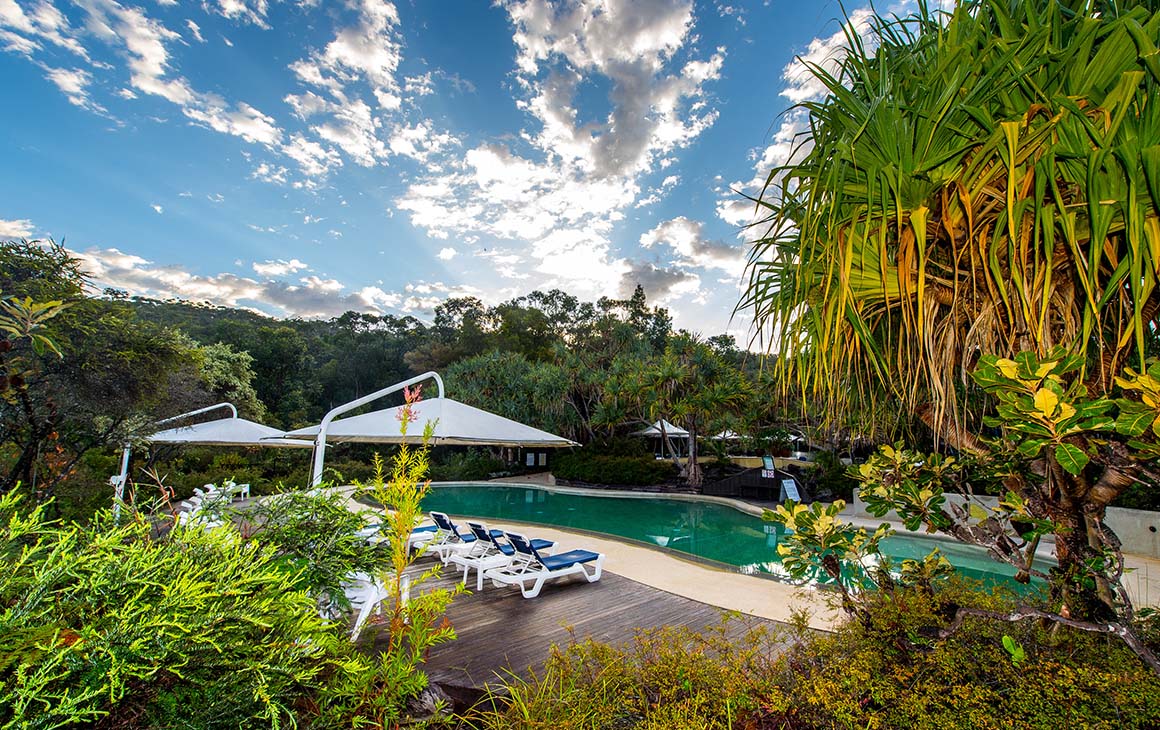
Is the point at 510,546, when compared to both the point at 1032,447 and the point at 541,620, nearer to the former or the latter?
the point at 541,620

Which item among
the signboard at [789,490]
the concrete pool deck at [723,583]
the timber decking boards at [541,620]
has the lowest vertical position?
the signboard at [789,490]

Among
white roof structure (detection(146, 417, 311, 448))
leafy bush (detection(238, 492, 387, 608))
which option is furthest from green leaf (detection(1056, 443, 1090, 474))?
white roof structure (detection(146, 417, 311, 448))

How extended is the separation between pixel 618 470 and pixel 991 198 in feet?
61.0

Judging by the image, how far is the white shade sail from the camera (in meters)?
6.62

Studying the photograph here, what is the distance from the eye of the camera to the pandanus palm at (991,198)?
1.48 metres

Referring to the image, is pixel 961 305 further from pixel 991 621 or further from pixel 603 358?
pixel 603 358

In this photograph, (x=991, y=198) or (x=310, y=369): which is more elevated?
(x=310, y=369)

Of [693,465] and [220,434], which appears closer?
[220,434]

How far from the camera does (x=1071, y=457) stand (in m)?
1.34

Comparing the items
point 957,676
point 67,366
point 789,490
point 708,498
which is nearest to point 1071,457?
point 957,676

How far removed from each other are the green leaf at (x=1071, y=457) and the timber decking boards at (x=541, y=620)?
9.78 feet

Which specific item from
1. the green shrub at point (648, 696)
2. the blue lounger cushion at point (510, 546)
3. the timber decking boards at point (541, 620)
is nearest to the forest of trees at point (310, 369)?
the green shrub at point (648, 696)

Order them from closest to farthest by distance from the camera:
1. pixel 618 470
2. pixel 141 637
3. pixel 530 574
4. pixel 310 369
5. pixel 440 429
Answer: pixel 141 637 → pixel 530 574 → pixel 440 429 → pixel 618 470 → pixel 310 369

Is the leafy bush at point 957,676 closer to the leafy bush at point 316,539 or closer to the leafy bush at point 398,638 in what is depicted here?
the leafy bush at point 398,638
